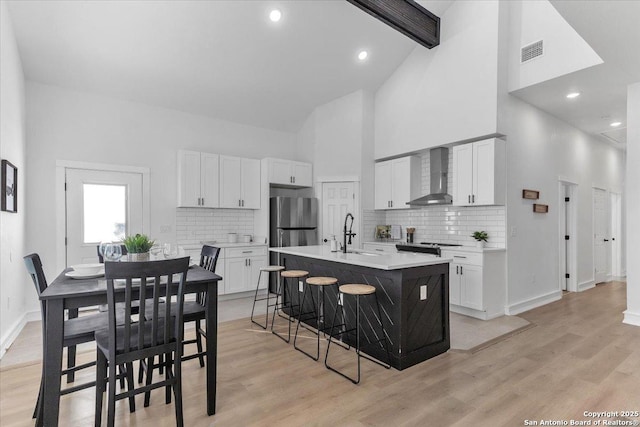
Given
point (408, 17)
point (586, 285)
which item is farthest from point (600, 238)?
point (408, 17)

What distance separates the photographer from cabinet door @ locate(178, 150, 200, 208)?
5516mm

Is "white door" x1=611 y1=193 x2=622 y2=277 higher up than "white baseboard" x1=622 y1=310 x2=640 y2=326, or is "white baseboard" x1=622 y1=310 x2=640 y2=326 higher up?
"white door" x1=611 y1=193 x2=622 y2=277

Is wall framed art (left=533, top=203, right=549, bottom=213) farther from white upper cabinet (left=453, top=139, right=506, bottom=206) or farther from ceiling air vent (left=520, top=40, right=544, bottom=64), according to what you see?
ceiling air vent (left=520, top=40, right=544, bottom=64)

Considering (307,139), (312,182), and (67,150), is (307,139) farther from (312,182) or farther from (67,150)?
(67,150)

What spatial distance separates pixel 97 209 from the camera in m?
4.98

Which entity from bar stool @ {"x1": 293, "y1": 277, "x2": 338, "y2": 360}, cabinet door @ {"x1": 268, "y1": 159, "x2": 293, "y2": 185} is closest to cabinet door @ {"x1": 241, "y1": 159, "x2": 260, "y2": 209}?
cabinet door @ {"x1": 268, "y1": 159, "x2": 293, "y2": 185}

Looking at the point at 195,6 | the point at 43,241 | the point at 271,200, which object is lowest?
the point at 43,241

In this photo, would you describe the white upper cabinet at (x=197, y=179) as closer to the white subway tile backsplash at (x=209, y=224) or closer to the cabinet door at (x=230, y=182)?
the cabinet door at (x=230, y=182)

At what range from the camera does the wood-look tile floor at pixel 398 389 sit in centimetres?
229

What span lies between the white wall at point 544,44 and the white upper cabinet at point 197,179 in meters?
4.82

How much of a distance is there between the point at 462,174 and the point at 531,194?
1.15 metres

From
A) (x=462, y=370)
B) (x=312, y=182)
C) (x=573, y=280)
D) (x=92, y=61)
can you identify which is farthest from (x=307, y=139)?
(x=573, y=280)

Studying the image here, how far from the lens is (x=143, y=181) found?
17.6 feet

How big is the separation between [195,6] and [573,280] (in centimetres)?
761
